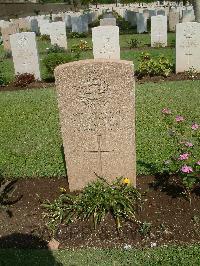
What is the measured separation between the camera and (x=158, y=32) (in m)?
16.3

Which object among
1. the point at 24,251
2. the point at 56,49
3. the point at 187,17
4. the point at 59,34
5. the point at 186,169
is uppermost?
the point at 187,17

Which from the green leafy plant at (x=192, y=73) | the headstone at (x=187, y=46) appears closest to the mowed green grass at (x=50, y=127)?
the green leafy plant at (x=192, y=73)

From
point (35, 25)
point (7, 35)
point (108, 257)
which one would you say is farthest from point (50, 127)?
point (35, 25)

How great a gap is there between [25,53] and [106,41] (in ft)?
8.41

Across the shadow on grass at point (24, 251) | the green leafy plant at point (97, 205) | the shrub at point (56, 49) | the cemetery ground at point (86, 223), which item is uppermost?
the shrub at point (56, 49)

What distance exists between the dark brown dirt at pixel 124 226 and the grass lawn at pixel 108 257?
0.13 meters

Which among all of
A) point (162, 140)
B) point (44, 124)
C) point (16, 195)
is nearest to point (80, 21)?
point (44, 124)

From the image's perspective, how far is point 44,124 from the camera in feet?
27.2

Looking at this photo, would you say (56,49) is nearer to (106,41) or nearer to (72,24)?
(106,41)

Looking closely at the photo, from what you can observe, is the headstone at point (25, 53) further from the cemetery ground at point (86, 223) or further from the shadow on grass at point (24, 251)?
the shadow on grass at point (24, 251)

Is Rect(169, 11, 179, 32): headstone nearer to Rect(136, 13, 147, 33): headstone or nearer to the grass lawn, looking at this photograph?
Rect(136, 13, 147, 33): headstone

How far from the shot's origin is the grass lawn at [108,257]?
396 cm

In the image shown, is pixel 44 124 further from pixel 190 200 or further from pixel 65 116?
pixel 190 200

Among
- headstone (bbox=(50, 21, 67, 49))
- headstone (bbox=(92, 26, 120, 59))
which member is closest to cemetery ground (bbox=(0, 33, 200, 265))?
headstone (bbox=(92, 26, 120, 59))
